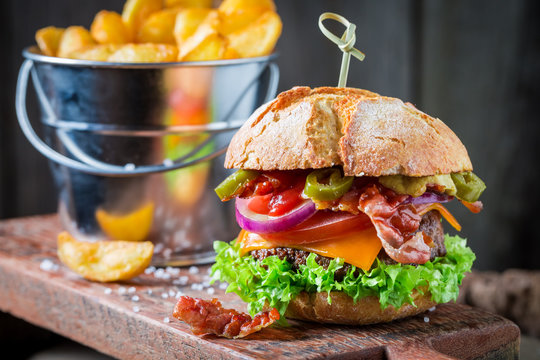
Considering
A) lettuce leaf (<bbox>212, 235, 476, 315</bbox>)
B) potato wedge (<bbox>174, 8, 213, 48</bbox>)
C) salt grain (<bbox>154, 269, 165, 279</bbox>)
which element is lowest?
salt grain (<bbox>154, 269, 165, 279</bbox>)

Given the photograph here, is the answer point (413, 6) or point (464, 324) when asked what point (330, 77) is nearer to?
point (413, 6)

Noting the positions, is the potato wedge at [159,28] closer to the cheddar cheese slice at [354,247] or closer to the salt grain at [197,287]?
the salt grain at [197,287]

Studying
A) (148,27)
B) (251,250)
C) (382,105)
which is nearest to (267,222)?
(251,250)

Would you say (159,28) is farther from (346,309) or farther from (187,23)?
(346,309)

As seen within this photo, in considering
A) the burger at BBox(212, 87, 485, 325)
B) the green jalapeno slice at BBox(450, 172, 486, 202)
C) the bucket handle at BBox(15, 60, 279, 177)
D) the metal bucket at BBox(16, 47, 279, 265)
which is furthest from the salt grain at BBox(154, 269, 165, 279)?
the green jalapeno slice at BBox(450, 172, 486, 202)

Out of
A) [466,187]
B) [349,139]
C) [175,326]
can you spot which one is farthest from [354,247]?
[175,326]

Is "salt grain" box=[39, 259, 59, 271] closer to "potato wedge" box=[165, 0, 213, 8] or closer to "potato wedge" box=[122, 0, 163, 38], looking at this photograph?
"potato wedge" box=[122, 0, 163, 38]
